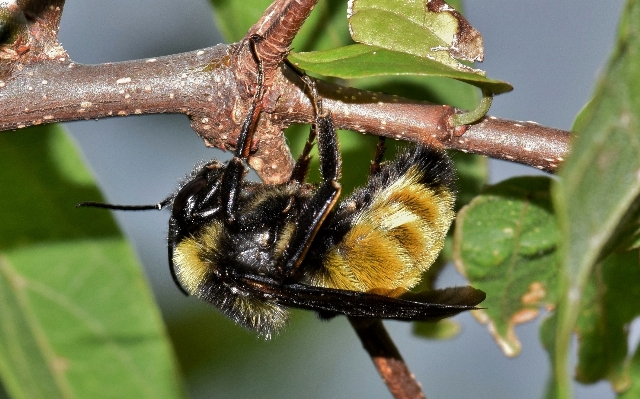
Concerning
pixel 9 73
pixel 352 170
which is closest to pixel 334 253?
pixel 352 170

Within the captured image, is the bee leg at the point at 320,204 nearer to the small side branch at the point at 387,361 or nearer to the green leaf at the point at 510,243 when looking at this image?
the small side branch at the point at 387,361

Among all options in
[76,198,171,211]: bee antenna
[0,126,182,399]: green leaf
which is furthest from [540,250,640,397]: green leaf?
[0,126,182,399]: green leaf

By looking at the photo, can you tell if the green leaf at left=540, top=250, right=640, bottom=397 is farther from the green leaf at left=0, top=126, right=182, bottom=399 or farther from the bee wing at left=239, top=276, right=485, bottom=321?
the green leaf at left=0, top=126, right=182, bottom=399

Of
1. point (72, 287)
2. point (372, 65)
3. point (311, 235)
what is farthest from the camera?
point (72, 287)

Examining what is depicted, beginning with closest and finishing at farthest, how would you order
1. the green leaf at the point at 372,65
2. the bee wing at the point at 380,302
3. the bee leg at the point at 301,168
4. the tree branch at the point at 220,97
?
the green leaf at the point at 372,65, the tree branch at the point at 220,97, the bee wing at the point at 380,302, the bee leg at the point at 301,168

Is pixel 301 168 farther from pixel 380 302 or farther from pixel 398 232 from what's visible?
pixel 380 302

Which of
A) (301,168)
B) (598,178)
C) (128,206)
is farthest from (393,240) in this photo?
(598,178)

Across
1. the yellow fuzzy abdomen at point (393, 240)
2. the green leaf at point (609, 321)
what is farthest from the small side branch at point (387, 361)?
the green leaf at point (609, 321)

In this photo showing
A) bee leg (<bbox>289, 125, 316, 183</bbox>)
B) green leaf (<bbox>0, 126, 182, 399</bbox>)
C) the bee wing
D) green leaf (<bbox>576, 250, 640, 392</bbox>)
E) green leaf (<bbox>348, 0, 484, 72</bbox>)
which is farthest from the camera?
green leaf (<bbox>0, 126, 182, 399</bbox>)
